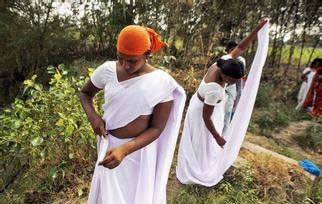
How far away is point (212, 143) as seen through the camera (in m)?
3.61

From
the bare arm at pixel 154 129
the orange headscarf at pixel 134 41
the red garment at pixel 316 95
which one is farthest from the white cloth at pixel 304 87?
the orange headscarf at pixel 134 41

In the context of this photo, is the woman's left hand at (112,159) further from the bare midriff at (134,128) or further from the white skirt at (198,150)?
the white skirt at (198,150)

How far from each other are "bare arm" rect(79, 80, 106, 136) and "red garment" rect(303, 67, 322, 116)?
19.6ft

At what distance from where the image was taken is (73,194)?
354 centimetres

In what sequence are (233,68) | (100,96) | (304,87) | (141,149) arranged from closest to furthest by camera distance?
(141,149) → (233,68) → (100,96) → (304,87)

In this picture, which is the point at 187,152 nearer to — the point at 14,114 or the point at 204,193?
the point at 204,193

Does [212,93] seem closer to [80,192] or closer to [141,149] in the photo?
[141,149]

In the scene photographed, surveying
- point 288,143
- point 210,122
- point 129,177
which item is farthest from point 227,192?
point 288,143

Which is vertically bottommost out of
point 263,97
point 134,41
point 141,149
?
point 263,97

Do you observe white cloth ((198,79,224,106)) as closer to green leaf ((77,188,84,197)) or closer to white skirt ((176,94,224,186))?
white skirt ((176,94,224,186))

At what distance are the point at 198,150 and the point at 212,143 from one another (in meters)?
0.15

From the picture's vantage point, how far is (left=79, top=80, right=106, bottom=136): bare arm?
2134mm

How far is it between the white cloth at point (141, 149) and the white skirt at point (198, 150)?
4.27 ft

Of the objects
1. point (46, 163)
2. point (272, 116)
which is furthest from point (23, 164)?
point (272, 116)
